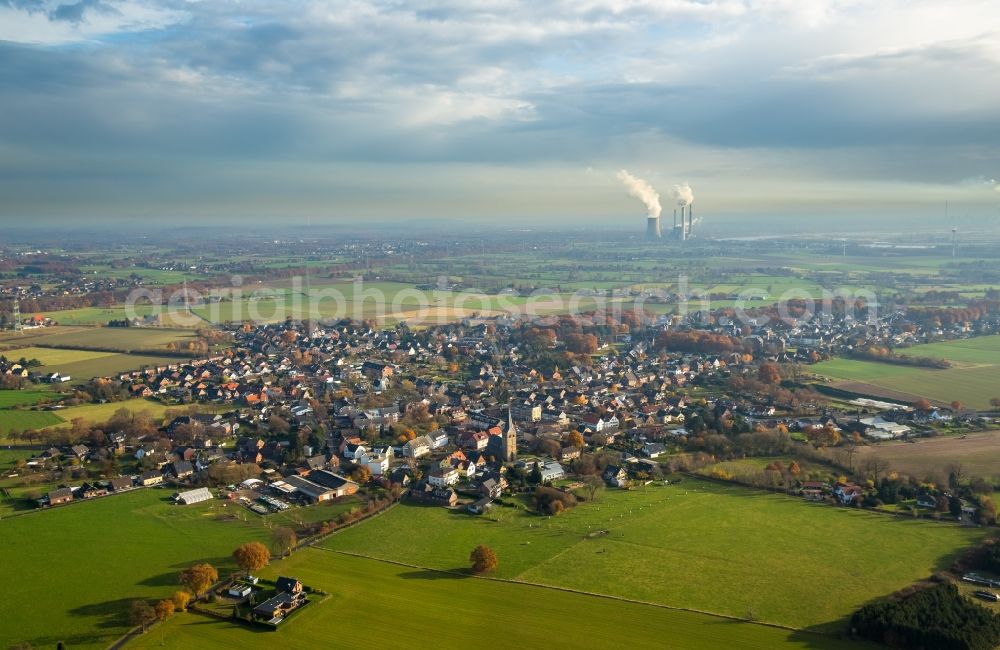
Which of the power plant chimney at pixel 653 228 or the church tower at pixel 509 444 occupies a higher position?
the power plant chimney at pixel 653 228

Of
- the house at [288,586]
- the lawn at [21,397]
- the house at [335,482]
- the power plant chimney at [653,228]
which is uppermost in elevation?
the power plant chimney at [653,228]

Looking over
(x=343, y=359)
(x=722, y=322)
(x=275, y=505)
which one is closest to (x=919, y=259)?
(x=722, y=322)

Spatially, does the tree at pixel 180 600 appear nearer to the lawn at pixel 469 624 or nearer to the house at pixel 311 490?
the lawn at pixel 469 624

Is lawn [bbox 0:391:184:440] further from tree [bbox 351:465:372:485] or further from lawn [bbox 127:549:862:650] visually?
lawn [bbox 127:549:862:650]

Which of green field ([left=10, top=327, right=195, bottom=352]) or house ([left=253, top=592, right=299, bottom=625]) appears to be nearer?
house ([left=253, top=592, right=299, bottom=625])

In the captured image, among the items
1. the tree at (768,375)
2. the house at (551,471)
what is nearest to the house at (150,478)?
the house at (551,471)

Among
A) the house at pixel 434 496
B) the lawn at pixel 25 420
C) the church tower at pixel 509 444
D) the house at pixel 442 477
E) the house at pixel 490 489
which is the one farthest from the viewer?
the lawn at pixel 25 420

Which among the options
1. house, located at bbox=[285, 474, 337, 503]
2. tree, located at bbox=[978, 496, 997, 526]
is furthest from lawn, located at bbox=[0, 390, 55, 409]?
tree, located at bbox=[978, 496, 997, 526]
